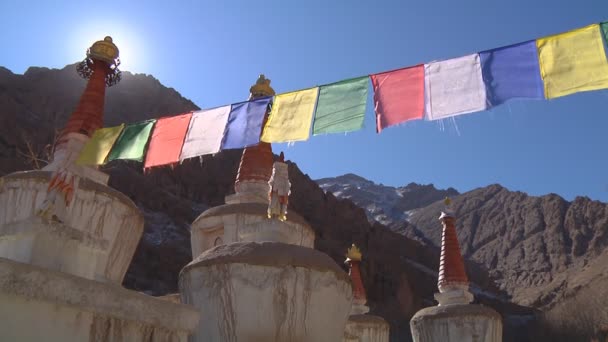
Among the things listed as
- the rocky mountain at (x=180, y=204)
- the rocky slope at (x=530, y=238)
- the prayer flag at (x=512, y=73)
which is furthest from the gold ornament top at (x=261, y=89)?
the rocky slope at (x=530, y=238)

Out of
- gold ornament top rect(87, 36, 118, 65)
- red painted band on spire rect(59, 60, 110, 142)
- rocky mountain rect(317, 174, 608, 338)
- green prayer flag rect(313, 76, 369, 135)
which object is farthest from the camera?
rocky mountain rect(317, 174, 608, 338)

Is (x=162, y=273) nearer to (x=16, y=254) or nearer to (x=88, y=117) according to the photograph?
(x=88, y=117)

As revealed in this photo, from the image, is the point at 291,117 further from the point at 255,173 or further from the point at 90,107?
the point at 90,107

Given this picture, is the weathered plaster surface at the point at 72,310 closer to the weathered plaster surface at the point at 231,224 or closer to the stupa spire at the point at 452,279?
the weathered plaster surface at the point at 231,224

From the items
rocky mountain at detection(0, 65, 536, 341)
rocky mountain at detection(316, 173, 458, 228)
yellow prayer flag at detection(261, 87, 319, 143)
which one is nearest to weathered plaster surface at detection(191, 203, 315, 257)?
yellow prayer flag at detection(261, 87, 319, 143)

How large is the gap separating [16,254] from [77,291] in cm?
94

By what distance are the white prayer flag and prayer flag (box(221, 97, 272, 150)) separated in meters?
2.41

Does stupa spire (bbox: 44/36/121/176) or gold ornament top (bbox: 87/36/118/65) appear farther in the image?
gold ornament top (bbox: 87/36/118/65)

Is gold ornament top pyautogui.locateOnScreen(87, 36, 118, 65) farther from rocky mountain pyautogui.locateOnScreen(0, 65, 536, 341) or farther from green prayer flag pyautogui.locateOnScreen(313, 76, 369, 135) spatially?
rocky mountain pyautogui.locateOnScreen(0, 65, 536, 341)

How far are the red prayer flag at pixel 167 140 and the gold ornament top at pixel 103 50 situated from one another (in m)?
2.46

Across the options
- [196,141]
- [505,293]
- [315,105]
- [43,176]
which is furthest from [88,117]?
[505,293]

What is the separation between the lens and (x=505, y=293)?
62062mm

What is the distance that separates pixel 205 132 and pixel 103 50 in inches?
133

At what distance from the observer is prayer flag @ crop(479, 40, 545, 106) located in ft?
22.8
